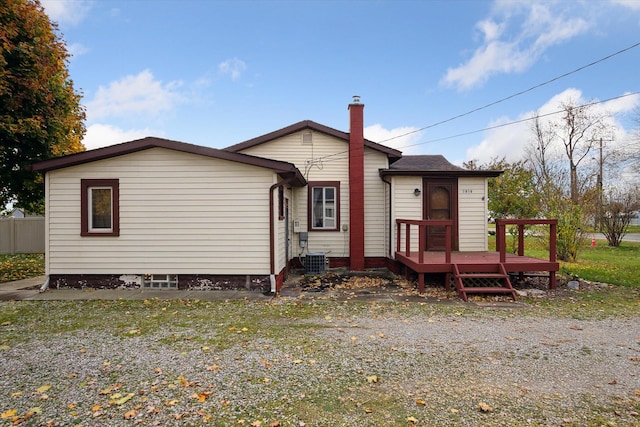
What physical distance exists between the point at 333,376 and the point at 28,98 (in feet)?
35.0

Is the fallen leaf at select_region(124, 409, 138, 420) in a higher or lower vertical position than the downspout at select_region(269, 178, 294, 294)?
lower

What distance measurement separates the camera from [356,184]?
10.9 meters

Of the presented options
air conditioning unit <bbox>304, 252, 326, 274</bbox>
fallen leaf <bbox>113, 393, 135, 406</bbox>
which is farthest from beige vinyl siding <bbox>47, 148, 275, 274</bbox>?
fallen leaf <bbox>113, 393, 135, 406</bbox>

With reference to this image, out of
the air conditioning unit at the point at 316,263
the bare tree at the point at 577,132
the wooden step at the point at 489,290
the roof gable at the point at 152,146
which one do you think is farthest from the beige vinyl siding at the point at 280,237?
the bare tree at the point at 577,132

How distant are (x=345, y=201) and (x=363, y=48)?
699 cm

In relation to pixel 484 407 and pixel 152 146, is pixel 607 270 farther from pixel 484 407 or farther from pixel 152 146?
pixel 152 146

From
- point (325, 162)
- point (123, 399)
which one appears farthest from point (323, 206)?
point (123, 399)

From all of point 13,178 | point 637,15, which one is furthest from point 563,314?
point 13,178

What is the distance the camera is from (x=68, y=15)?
38.8 feet

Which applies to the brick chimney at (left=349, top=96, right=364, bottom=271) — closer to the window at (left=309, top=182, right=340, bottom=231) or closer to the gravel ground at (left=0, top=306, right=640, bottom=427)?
the window at (left=309, top=182, right=340, bottom=231)

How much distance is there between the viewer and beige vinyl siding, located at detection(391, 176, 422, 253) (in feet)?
34.1

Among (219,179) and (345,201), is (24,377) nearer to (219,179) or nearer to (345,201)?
(219,179)

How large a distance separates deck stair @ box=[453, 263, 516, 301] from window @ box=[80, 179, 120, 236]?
24.6ft

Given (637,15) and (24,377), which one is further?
(637,15)
